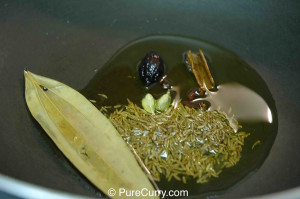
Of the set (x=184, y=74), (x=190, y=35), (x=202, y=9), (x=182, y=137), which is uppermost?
(x=202, y=9)

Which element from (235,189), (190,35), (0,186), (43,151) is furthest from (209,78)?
Answer: (0,186)

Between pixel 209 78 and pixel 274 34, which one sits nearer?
pixel 209 78

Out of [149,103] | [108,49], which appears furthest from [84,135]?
[108,49]

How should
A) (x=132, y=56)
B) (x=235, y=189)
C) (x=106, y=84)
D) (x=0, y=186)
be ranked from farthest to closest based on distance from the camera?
(x=132, y=56) < (x=106, y=84) < (x=235, y=189) < (x=0, y=186)

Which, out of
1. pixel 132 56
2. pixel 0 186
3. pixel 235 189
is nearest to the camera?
pixel 0 186

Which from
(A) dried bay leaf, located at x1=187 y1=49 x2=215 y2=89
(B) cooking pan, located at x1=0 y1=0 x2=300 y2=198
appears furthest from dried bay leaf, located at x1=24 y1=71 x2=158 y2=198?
(A) dried bay leaf, located at x1=187 y1=49 x2=215 y2=89

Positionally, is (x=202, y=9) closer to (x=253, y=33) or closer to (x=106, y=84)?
(x=253, y=33)
